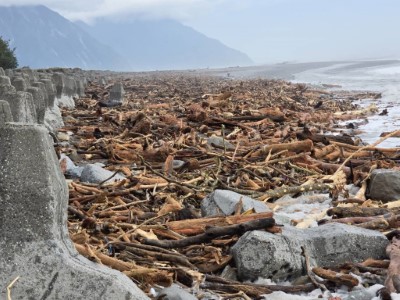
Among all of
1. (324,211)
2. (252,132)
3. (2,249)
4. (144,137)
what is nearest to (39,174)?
(2,249)

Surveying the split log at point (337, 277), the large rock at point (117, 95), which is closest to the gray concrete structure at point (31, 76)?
the large rock at point (117, 95)

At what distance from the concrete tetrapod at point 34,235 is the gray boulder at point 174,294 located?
13.2 inches

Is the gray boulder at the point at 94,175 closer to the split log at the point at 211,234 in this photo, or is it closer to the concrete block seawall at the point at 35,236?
the split log at the point at 211,234

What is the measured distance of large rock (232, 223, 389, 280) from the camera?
9.87 ft

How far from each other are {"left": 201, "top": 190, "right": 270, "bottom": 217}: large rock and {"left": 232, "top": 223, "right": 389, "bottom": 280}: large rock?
552 mm

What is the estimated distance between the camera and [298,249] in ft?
10.3

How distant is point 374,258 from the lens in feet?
11.0

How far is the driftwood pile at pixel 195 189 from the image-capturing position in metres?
3.05

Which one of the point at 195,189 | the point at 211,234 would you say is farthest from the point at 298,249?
the point at 195,189

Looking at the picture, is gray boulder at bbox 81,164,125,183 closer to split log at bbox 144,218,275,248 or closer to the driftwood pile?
the driftwood pile

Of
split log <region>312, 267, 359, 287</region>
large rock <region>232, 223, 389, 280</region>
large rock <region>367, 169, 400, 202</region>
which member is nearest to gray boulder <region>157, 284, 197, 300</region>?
large rock <region>232, 223, 389, 280</region>

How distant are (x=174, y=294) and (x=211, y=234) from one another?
2.70 ft

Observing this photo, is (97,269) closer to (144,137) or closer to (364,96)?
(144,137)

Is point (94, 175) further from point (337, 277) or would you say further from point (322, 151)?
point (322, 151)
